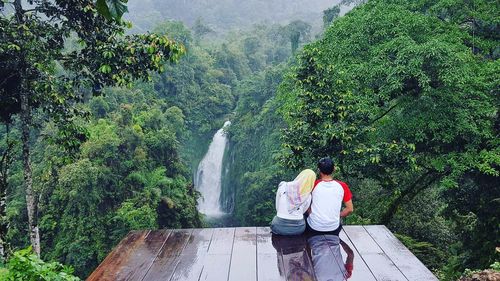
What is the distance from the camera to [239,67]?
41500 mm

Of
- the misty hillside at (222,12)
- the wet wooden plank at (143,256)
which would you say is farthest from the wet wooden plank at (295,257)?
the misty hillside at (222,12)

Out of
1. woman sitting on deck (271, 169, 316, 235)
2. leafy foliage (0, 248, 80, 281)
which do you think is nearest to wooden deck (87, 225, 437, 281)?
woman sitting on deck (271, 169, 316, 235)

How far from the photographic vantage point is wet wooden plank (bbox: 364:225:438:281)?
3137 millimetres

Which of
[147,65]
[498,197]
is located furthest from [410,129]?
[147,65]

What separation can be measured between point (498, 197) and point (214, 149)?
73.4 feet

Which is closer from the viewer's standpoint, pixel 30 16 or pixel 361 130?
pixel 30 16

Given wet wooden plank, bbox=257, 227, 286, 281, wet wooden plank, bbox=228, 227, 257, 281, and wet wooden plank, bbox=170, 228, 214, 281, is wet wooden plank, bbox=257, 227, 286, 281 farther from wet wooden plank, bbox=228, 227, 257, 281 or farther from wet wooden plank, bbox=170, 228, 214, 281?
wet wooden plank, bbox=170, 228, 214, 281

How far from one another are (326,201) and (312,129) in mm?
4686

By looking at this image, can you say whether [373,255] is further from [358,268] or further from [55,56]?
[55,56]

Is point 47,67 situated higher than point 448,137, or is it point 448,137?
point 47,67

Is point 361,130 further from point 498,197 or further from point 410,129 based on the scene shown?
point 498,197

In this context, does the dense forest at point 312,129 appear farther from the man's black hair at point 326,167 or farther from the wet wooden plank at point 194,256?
the man's black hair at point 326,167

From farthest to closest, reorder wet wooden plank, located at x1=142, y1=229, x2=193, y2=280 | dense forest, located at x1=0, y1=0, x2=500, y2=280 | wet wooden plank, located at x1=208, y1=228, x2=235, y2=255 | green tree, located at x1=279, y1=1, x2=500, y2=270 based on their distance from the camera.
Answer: green tree, located at x1=279, y1=1, x2=500, y2=270 → dense forest, located at x1=0, y1=0, x2=500, y2=280 → wet wooden plank, located at x1=208, y1=228, x2=235, y2=255 → wet wooden plank, located at x1=142, y1=229, x2=193, y2=280

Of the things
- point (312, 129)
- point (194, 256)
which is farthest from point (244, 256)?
point (312, 129)
